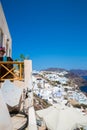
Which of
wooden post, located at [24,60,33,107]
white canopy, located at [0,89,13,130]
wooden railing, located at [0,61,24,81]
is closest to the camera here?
white canopy, located at [0,89,13,130]

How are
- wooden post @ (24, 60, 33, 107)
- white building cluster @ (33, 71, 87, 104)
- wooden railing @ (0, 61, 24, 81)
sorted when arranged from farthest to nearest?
white building cluster @ (33, 71, 87, 104), wooden railing @ (0, 61, 24, 81), wooden post @ (24, 60, 33, 107)

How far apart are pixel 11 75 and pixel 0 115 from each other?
7.79m

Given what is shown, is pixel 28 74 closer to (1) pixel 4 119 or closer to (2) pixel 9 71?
(2) pixel 9 71

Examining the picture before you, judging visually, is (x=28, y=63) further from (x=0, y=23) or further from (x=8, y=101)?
(x=0, y=23)

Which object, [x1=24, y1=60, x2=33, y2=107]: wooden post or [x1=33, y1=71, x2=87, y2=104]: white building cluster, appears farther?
[x1=33, y1=71, x2=87, y2=104]: white building cluster

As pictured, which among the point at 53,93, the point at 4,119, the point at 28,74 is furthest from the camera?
the point at 53,93

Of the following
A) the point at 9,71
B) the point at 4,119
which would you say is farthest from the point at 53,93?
Answer: the point at 4,119

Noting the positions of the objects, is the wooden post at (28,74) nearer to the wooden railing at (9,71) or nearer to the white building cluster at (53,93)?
the wooden railing at (9,71)

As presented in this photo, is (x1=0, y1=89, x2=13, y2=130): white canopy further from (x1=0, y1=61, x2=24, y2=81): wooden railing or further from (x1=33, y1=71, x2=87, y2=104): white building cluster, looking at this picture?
(x1=33, y1=71, x2=87, y2=104): white building cluster

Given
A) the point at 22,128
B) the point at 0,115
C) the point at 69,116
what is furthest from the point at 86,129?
the point at 0,115

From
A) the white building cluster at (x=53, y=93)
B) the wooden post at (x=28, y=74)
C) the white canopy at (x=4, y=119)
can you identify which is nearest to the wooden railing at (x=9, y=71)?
the wooden post at (x=28, y=74)

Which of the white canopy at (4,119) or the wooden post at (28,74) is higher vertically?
the wooden post at (28,74)

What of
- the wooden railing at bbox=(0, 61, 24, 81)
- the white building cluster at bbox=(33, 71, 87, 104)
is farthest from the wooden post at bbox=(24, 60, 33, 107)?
the white building cluster at bbox=(33, 71, 87, 104)

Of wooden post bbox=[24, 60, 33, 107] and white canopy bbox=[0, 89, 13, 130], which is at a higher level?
Answer: wooden post bbox=[24, 60, 33, 107]
